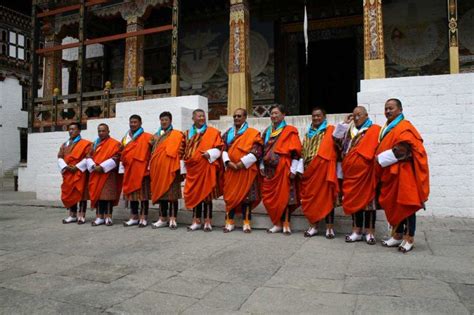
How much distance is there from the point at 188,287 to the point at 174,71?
6347 mm

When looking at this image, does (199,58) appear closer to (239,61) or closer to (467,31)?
(239,61)

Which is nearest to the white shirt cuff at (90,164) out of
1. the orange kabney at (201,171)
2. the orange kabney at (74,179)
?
the orange kabney at (74,179)

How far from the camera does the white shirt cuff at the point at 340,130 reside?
4.40 metres

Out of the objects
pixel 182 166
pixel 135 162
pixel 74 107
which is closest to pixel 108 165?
pixel 135 162

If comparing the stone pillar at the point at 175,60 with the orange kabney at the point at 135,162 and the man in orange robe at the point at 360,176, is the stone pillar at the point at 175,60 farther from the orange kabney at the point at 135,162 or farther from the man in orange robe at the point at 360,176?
the man in orange robe at the point at 360,176

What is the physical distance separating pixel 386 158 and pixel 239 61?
4.98 m

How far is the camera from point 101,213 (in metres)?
5.63

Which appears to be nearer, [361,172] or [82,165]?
[361,172]

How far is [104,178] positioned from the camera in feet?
18.2

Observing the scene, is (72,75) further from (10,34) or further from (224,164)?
(224,164)

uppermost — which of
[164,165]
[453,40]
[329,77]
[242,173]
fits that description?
[329,77]

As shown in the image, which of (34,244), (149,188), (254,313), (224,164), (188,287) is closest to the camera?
(254,313)

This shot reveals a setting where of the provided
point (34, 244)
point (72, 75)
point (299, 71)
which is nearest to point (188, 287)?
point (34, 244)

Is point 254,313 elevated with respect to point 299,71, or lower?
lower
